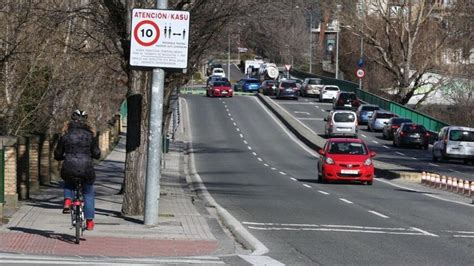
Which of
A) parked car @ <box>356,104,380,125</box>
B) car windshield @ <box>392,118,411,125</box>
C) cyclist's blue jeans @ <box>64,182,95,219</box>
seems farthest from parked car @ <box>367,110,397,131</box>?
cyclist's blue jeans @ <box>64,182,95,219</box>

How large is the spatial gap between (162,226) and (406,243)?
3.81m

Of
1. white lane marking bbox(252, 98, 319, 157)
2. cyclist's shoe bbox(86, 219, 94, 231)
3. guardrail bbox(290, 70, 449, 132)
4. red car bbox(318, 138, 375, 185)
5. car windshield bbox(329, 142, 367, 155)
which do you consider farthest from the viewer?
guardrail bbox(290, 70, 449, 132)

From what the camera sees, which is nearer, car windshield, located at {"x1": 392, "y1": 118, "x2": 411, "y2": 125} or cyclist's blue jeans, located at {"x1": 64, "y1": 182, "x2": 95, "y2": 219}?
cyclist's blue jeans, located at {"x1": 64, "y1": 182, "x2": 95, "y2": 219}

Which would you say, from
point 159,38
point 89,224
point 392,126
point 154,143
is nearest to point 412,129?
point 392,126

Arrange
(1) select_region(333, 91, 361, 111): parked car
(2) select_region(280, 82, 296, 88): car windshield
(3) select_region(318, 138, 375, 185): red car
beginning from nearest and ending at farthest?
(3) select_region(318, 138, 375, 185): red car, (1) select_region(333, 91, 361, 111): parked car, (2) select_region(280, 82, 296, 88): car windshield

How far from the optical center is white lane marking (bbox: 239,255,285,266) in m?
12.1

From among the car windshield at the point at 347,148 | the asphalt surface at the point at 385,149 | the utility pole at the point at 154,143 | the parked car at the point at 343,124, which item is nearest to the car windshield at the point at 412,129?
the asphalt surface at the point at 385,149

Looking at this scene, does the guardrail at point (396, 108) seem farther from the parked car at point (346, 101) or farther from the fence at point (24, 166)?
the fence at point (24, 166)

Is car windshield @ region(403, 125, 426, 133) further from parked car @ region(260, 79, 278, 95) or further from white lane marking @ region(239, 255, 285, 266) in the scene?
white lane marking @ region(239, 255, 285, 266)

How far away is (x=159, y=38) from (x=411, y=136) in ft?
146

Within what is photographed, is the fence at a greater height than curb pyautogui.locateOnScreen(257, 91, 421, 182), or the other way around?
the fence

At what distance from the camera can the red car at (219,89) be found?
287 feet

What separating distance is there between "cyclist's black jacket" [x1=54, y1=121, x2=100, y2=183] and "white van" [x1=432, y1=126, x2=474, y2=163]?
116 ft

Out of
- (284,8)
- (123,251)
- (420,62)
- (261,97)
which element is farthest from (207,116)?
(123,251)
